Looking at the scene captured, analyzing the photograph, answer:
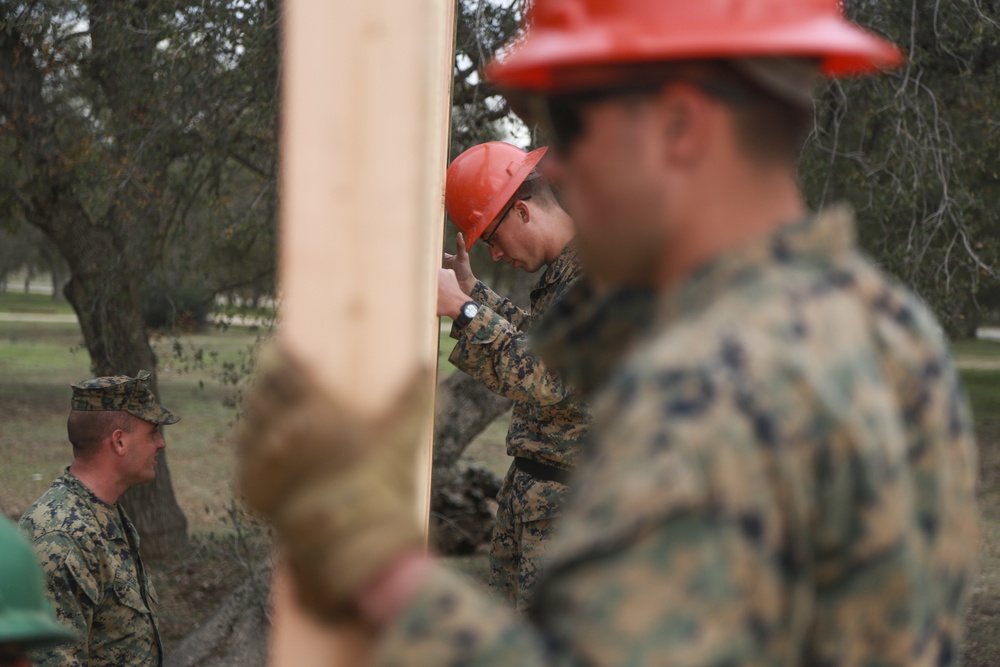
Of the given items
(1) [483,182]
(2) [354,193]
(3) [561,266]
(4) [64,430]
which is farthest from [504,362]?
(4) [64,430]

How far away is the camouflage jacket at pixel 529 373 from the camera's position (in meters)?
4.23

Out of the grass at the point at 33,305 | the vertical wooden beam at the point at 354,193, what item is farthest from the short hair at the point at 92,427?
the grass at the point at 33,305

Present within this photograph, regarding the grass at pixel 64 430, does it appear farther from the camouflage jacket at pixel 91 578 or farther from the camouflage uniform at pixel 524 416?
the camouflage uniform at pixel 524 416

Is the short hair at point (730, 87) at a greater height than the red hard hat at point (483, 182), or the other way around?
the short hair at point (730, 87)

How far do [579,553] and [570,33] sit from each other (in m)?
0.56

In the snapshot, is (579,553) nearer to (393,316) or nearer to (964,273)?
(393,316)

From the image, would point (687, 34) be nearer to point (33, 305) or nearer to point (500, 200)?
point (500, 200)

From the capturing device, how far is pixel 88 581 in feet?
14.6

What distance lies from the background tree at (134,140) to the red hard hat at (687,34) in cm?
630

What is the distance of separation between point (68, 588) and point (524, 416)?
5.93 ft

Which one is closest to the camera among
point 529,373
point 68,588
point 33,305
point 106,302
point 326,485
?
point 326,485

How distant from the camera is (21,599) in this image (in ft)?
8.24

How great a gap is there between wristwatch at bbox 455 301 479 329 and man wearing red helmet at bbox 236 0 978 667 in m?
2.88

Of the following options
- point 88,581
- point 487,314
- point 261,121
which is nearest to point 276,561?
point 88,581
